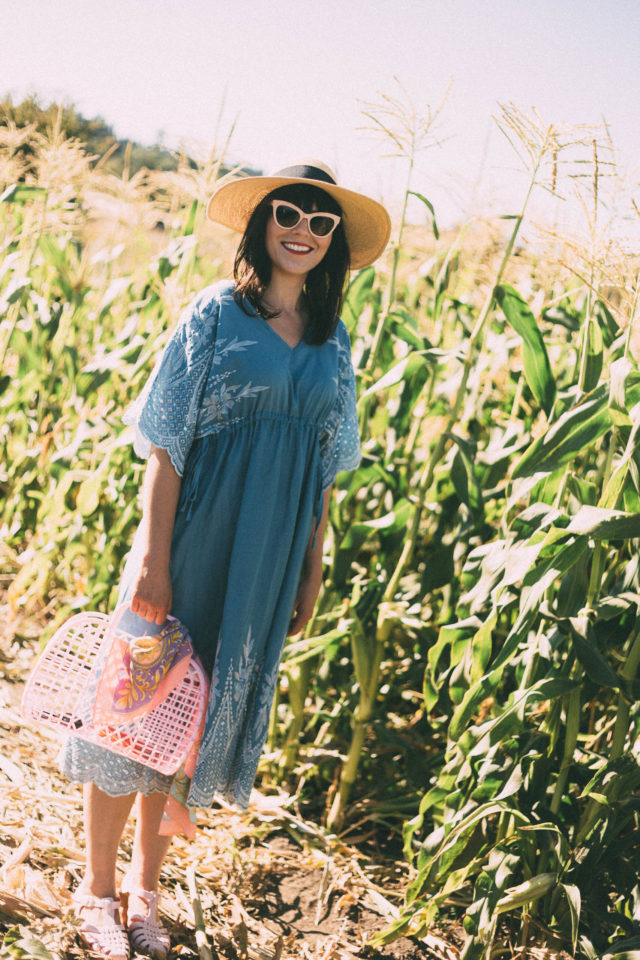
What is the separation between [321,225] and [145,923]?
5.06ft

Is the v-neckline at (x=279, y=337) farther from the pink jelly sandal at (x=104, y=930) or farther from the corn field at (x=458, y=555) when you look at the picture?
the pink jelly sandal at (x=104, y=930)

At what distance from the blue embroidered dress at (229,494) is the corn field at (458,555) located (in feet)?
1.58

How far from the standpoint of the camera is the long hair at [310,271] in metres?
1.74

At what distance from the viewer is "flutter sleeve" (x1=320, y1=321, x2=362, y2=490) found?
186cm

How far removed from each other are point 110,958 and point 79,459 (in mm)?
1948

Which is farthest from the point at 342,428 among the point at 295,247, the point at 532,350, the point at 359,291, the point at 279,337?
the point at 359,291

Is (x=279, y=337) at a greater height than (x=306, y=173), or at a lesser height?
lesser

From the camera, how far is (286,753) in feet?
8.41

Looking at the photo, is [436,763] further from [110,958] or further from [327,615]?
[110,958]

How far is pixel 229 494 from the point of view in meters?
1.70

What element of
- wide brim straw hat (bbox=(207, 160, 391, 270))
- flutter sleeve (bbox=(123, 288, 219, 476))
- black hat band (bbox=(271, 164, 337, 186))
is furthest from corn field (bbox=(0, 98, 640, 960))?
flutter sleeve (bbox=(123, 288, 219, 476))

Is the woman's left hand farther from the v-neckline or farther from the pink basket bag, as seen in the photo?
the v-neckline

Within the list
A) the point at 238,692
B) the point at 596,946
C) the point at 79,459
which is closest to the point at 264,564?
the point at 238,692

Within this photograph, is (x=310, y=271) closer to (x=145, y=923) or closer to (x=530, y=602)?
(x=530, y=602)
